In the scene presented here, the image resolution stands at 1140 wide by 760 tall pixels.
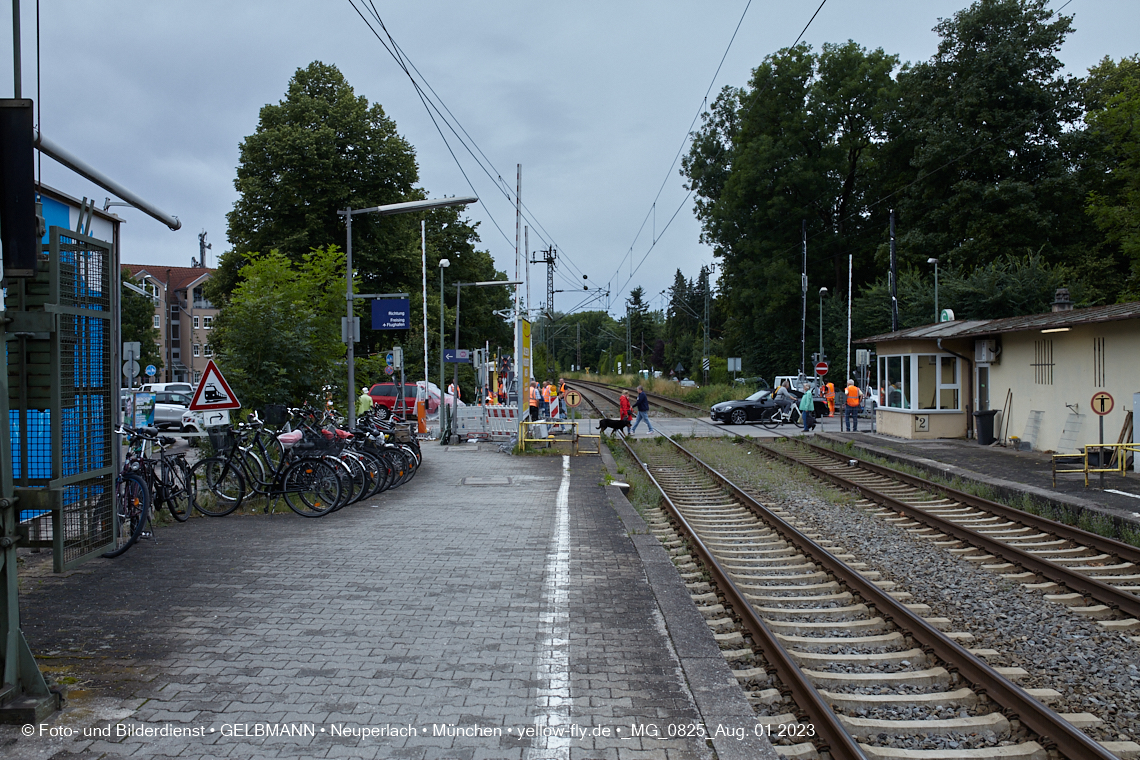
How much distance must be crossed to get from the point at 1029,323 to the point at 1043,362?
48.9 inches

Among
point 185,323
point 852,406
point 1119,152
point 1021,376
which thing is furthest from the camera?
point 185,323

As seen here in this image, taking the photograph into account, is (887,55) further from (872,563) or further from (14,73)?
(14,73)

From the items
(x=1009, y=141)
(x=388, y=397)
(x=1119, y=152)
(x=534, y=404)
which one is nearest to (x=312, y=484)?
(x=534, y=404)

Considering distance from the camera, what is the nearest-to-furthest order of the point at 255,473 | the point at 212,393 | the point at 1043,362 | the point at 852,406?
the point at 255,473 < the point at 212,393 < the point at 1043,362 < the point at 852,406

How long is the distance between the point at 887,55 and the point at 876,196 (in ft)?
26.0

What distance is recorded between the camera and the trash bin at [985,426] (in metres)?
20.7

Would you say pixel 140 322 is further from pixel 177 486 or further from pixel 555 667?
pixel 555 667

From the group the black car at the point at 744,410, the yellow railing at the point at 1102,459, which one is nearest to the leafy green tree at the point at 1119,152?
the black car at the point at 744,410

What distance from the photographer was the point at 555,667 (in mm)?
4984

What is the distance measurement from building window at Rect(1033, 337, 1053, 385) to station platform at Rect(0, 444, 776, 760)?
13365mm

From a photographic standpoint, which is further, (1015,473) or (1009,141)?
(1009,141)

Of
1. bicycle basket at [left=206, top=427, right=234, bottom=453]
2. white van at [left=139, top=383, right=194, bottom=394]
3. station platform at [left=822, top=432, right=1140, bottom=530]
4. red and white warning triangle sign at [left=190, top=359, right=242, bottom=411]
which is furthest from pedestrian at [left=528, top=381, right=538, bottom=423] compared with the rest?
bicycle basket at [left=206, top=427, right=234, bottom=453]

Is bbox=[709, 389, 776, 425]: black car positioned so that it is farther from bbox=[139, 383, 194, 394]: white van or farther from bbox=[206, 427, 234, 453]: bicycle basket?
bbox=[206, 427, 234, 453]: bicycle basket

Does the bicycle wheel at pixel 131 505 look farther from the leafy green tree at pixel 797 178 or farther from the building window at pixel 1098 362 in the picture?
the leafy green tree at pixel 797 178
